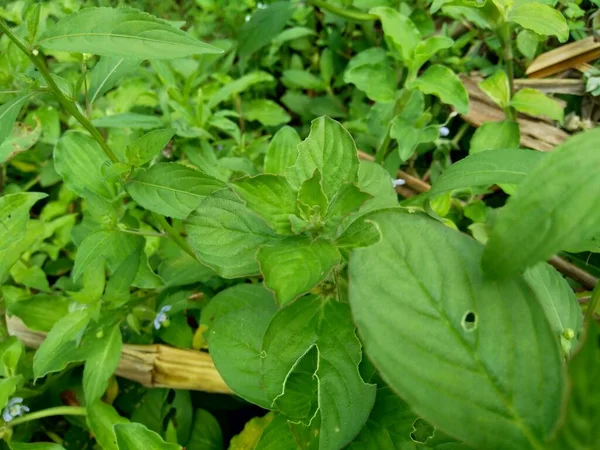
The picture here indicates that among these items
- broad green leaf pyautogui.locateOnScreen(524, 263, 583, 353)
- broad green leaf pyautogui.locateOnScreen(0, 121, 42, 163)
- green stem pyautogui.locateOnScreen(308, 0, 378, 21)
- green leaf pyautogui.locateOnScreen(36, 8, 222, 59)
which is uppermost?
green leaf pyautogui.locateOnScreen(36, 8, 222, 59)

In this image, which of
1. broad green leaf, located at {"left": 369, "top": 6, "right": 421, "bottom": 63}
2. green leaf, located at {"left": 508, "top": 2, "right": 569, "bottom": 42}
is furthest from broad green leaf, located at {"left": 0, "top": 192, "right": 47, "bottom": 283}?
green leaf, located at {"left": 508, "top": 2, "right": 569, "bottom": 42}

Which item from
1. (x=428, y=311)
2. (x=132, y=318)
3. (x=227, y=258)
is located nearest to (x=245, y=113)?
(x=132, y=318)

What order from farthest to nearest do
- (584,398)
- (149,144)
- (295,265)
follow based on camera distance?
(149,144)
(295,265)
(584,398)

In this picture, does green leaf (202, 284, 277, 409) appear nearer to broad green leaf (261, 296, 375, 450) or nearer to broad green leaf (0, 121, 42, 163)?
broad green leaf (261, 296, 375, 450)

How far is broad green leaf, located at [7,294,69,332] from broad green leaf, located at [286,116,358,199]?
0.80 meters

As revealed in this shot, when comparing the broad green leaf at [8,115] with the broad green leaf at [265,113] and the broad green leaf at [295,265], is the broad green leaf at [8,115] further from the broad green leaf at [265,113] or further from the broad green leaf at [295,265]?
the broad green leaf at [265,113]

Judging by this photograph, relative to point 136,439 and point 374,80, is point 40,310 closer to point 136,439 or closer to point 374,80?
point 136,439

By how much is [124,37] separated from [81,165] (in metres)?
0.43

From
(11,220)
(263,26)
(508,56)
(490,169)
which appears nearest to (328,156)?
(490,169)

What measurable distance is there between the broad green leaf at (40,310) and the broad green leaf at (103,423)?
0.82 ft

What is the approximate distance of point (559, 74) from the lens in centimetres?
171

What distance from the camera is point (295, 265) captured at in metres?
0.76

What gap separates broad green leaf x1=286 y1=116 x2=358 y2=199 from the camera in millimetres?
866

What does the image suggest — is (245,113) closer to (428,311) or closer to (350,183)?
(350,183)
